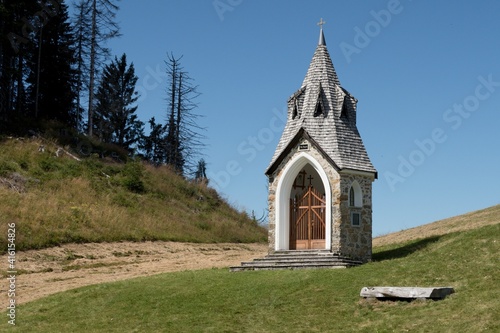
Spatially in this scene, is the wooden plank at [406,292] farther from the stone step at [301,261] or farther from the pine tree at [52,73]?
the pine tree at [52,73]

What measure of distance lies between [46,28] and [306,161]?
105ft

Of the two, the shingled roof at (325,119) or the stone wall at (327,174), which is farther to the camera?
the shingled roof at (325,119)

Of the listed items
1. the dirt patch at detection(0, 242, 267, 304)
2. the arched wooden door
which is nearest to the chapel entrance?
the arched wooden door

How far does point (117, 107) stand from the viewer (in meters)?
57.2

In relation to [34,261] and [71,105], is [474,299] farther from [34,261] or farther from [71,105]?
[71,105]

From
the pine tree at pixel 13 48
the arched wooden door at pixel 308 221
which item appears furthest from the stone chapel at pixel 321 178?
the pine tree at pixel 13 48

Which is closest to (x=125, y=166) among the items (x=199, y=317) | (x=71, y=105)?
(x=71, y=105)

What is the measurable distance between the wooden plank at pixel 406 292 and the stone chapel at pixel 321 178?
523 centimetres

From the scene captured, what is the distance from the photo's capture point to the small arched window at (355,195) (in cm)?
2302

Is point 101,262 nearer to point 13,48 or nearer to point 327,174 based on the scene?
point 327,174

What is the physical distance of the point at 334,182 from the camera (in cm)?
2266

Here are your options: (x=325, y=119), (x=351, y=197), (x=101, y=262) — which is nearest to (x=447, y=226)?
(x=351, y=197)

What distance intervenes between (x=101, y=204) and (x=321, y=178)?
47.9 feet
